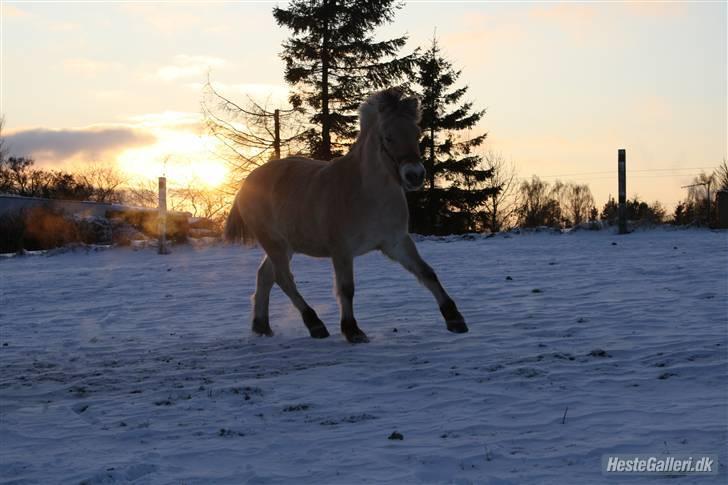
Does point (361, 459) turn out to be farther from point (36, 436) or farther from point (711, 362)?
point (711, 362)

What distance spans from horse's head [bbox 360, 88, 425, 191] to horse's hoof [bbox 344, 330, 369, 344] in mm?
1287

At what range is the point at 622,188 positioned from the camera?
1581 centimetres

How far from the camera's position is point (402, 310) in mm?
7797

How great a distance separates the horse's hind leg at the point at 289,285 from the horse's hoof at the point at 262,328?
34 centimetres

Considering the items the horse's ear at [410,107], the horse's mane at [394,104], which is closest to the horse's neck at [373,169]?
the horse's mane at [394,104]

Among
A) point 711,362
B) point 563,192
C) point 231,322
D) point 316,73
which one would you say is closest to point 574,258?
point 231,322

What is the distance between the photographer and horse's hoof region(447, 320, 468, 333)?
612 centimetres

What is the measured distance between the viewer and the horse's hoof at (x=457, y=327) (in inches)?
241

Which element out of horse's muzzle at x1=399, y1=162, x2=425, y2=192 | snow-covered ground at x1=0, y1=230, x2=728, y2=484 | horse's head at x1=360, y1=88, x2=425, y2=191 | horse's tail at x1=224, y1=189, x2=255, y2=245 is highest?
horse's head at x1=360, y1=88, x2=425, y2=191

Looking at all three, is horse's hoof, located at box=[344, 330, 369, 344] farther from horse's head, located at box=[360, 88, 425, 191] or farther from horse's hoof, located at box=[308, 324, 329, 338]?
horse's head, located at box=[360, 88, 425, 191]

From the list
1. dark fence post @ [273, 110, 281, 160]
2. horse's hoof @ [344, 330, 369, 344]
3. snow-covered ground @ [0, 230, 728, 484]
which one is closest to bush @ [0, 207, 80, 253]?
dark fence post @ [273, 110, 281, 160]

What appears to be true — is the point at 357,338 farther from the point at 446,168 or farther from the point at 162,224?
the point at 446,168

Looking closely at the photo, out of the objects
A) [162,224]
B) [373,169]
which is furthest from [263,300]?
[162,224]

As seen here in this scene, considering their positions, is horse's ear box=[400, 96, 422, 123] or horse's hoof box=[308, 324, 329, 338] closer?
horse's ear box=[400, 96, 422, 123]
